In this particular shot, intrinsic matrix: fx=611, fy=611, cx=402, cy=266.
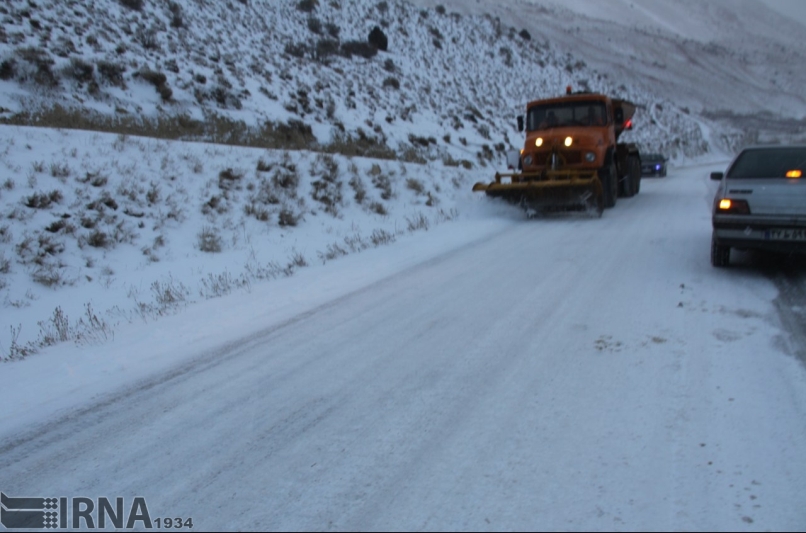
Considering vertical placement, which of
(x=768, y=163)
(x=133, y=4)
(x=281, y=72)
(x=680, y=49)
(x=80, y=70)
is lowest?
(x=768, y=163)

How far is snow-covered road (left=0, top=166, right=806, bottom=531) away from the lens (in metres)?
3.07

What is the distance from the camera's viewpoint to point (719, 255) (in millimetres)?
7633

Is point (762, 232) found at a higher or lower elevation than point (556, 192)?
lower

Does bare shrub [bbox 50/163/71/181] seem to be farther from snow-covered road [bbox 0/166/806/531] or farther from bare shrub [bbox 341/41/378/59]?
bare shrub [bbox 341/41/378/59]

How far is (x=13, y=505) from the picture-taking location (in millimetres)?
3291

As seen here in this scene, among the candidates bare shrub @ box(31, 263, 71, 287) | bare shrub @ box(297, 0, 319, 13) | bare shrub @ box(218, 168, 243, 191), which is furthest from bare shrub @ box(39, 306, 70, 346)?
bare shrub @ box(297, 0, 319, 13)

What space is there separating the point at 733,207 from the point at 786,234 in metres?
0.64

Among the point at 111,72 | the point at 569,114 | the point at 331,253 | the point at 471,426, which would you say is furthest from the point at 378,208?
the point at 111,72

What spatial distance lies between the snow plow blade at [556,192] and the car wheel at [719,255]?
5045 millimetres

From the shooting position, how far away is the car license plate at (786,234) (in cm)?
684

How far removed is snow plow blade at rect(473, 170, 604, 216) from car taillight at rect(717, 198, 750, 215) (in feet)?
17.1

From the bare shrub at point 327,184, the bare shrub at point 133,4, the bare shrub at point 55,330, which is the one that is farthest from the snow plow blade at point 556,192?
the bare shrub at point 133,4

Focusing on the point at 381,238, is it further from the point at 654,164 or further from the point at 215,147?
the point at 654,164

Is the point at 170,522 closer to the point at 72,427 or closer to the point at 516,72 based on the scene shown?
the point at 72,427
